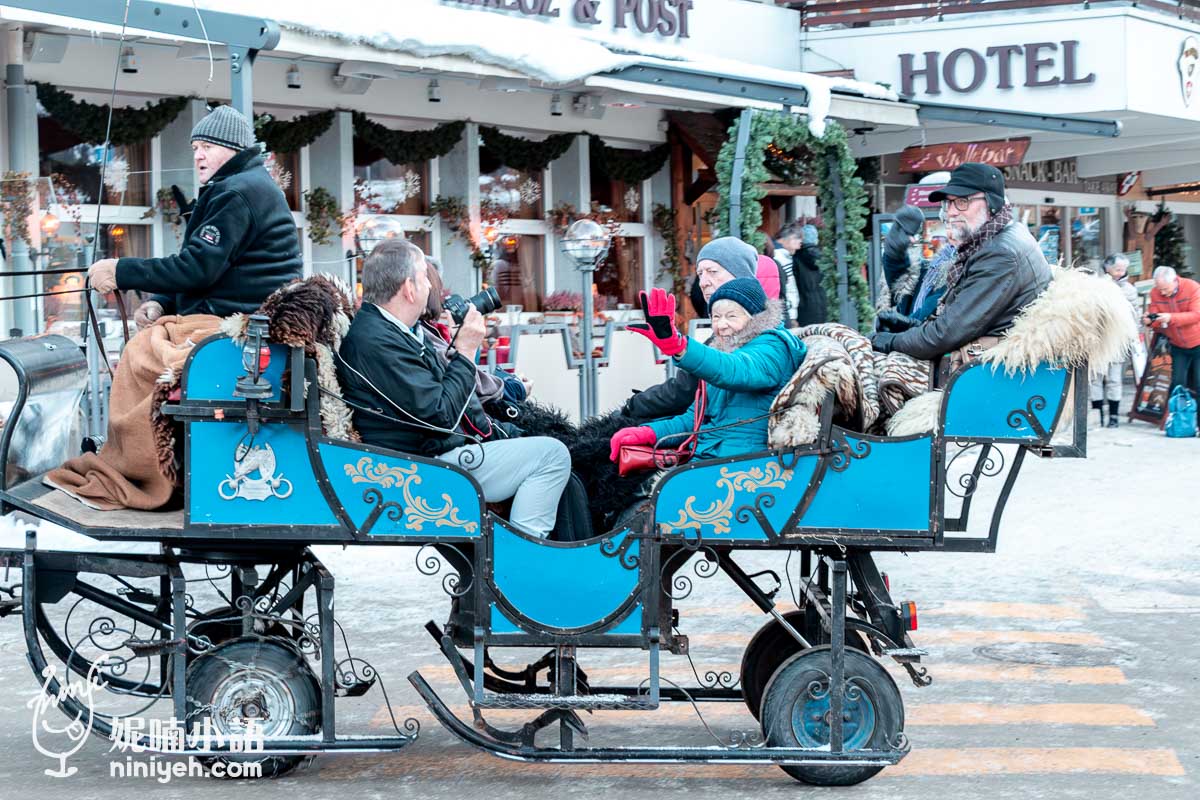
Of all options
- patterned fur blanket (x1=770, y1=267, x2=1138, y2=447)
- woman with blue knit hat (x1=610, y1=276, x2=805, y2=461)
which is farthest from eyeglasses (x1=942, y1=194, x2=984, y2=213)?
woman with blue knit hat (x1=610, y1=276, x2=805, y2=461)

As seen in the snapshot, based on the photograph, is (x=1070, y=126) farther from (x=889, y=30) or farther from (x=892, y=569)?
(x=892, y=569)

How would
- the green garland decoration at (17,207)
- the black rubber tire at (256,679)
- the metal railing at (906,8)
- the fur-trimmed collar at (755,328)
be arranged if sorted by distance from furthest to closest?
the metal railing at (906,8), the green garland decoration at (17,207), the fur-trimmed collar at (755,328), the black rubber tire at (256,679)

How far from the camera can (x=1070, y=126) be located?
47.9ft

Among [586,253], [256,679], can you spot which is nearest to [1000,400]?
[256,679]

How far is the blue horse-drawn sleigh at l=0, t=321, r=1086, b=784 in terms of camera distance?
4730mm

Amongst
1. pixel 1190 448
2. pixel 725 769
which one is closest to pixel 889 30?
pixel 1190 448

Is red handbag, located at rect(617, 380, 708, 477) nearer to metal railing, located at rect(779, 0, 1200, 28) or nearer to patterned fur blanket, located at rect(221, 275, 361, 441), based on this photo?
patterned fur blanket, located at rect(221, 275, 361, 441)

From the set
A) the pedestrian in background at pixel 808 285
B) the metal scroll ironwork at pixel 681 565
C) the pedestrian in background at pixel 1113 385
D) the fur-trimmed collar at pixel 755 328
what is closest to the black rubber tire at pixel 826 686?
the metal scroll ironwork at pixel 681 565

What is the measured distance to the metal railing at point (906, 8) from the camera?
18.5 metres

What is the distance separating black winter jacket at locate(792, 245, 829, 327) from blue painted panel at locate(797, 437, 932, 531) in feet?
33.8

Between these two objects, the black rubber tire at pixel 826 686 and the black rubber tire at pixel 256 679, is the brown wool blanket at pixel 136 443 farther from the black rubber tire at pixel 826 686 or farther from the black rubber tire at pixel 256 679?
the black rubber tire at pixel 826 686

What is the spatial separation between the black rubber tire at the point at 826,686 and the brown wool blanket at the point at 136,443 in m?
2.09

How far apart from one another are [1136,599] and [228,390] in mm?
5381

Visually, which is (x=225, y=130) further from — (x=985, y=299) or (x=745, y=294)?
(x=985, y=299)
